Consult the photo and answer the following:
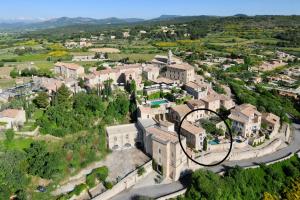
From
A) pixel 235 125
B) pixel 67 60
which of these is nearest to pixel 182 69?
pixel 235 125

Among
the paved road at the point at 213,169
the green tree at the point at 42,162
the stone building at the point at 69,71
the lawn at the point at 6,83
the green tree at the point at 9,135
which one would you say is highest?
the stone building at the point at 69,71

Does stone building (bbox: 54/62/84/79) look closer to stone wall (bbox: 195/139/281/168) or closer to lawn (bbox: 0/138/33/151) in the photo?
lawn (bbox: 0/138/33/151)

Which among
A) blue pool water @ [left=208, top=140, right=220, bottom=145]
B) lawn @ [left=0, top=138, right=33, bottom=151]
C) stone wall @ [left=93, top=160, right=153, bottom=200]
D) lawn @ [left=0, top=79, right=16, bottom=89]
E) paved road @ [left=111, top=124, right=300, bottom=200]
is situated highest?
lawn @ [left=0, top=79, right=16, bottom=89]

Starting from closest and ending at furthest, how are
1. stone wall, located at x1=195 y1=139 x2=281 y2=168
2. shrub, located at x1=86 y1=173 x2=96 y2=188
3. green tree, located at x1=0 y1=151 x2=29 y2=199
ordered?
green tree, located at x1=0 y1=151 x2=29 y2=199, shrub, located at x1=86 y1=173 x2=96 y2=188, stone wall, located at x1=195 y1=139 x2=281 y2=168

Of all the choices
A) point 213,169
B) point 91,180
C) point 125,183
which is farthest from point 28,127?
point 213,169

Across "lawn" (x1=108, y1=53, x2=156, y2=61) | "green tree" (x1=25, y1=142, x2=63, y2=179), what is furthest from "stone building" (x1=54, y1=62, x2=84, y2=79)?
"green tree" (x1=25, y1=142, x2=63, y2=179)

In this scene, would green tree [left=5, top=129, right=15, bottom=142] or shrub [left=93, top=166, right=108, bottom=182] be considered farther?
green tree [left=5, top=129, right=15, bottom=142]

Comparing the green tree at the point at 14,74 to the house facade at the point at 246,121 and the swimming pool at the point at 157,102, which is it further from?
the house facade at the point at 246,121

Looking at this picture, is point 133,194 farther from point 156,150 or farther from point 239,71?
point 239,71

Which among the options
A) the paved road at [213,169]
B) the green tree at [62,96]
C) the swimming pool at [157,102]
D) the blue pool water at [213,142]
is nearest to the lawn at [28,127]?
the green tree at [62,96]
